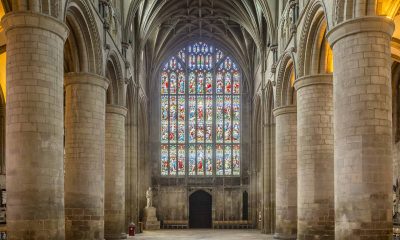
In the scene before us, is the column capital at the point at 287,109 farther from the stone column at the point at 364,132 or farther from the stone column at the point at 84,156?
the stone column at the point at 364,132

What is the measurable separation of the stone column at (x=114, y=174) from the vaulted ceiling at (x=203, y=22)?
582 centimetres

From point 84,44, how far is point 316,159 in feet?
A: 34.8

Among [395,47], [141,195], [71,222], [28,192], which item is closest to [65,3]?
[28,192]

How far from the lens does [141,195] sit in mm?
47000

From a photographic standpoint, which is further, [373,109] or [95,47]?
[95,47]

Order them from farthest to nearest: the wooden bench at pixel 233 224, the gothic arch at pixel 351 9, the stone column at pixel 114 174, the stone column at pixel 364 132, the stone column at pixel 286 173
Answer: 1. the wooden bench at pixel 233 224
2. the stone column at pixel 114 174
3. the stone column at pixel 286 173
4. the gothic arch at pixel 351 9
5. the stone column at pixel 364 132

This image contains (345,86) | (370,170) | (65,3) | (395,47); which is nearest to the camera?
(370,170)

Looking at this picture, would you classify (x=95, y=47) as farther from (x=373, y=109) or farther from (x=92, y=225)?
(x=373, y=109)

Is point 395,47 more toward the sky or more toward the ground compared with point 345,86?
more toward the sky

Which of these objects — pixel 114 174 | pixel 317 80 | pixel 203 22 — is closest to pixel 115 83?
pixel 114 174

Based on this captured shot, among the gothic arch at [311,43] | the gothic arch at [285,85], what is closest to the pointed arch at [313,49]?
the gothic arch at [311,43]

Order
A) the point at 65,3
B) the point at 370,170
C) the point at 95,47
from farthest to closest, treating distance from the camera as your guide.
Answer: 1. the point at 95,47
2. the point at 65,3
3. the point at 370,170

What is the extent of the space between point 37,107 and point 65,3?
449 cm

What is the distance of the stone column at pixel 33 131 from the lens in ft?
57.6
